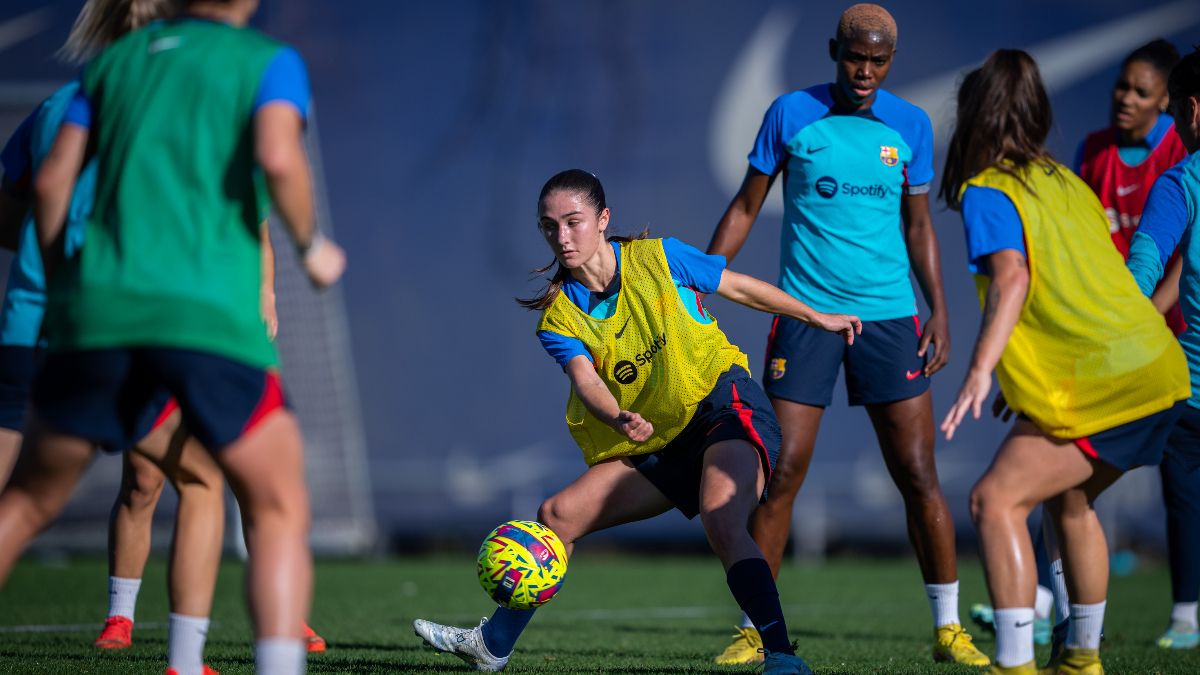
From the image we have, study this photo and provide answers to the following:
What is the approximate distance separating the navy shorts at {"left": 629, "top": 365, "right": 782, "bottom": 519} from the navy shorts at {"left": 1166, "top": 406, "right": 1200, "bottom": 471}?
1.53m

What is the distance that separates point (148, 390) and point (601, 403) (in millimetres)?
1686

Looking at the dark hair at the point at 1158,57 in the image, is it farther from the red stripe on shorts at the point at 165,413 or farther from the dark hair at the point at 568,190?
the red stripe on shorts at the point at 165,413

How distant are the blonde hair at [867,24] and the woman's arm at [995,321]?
176 cm

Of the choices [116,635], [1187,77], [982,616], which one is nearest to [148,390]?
[116,635]

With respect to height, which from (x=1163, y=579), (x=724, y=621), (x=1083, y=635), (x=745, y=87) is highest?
(x=745, y=87)

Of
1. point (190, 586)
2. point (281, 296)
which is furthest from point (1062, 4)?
point (190, 586)

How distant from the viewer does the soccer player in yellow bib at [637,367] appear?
444cm

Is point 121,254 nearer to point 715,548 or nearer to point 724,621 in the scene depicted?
point 715,548

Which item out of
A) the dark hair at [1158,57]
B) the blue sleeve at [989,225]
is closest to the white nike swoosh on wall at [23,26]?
the dark hair at [1158,57]

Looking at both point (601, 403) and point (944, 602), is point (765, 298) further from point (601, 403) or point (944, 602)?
point (944, 602)

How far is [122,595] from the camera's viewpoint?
520 centimetres

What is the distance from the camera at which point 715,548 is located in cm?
Answer: 422

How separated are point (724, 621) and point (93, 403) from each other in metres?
5.04

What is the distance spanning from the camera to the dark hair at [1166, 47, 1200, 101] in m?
4.31
